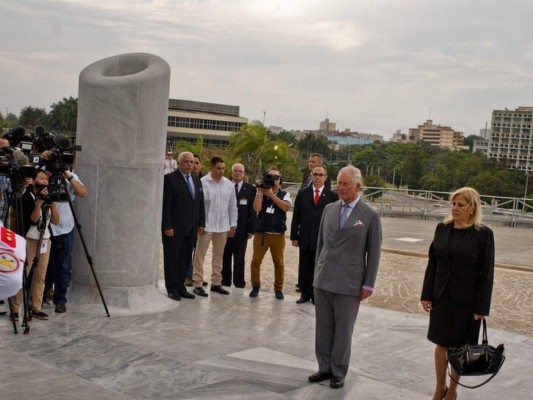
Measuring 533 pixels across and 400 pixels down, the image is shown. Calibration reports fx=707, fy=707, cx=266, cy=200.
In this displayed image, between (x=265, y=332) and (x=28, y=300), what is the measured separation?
7.80 ft

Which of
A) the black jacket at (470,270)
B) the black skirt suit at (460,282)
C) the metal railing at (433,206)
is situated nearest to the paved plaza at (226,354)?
the black skirt suit at (460,282)

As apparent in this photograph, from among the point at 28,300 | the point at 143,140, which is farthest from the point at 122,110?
the point at 28,300

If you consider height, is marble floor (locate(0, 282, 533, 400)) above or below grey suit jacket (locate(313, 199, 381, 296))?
below

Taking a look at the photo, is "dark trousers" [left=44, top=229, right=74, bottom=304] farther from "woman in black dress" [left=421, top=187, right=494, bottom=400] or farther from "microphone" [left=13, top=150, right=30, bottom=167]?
"woman in black dress" [left=421, top=187, right=494, bottom=400]

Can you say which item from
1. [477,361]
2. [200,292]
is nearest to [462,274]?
[477,361]

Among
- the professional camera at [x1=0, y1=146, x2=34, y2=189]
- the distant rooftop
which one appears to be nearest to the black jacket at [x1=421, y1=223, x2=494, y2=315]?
the professional camera at [x1=0, y1=146, x2=34, y2=189]

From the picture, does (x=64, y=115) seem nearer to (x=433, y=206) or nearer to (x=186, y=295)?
(x=433, y=206)

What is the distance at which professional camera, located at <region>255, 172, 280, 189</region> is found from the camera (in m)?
8.84

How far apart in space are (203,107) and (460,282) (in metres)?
114

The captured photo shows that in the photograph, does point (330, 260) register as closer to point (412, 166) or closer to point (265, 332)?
point (265, 332)

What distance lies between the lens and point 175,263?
8516 mm

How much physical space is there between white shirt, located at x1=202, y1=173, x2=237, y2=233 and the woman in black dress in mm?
4323

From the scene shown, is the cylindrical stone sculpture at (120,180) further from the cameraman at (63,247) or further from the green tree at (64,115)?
the green tree at (64,115)

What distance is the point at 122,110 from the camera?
7.52m
